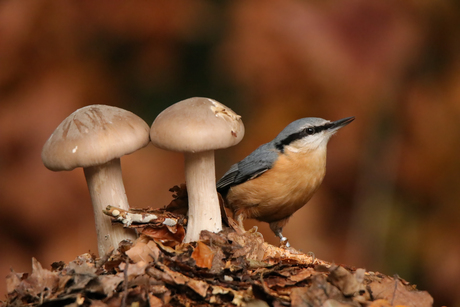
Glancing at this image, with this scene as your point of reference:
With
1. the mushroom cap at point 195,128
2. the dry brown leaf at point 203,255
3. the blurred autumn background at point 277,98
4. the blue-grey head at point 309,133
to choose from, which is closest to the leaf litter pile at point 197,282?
the dry brown leaf at point 203,255

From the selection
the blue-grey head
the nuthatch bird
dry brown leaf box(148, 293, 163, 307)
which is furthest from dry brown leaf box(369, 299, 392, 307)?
the blue-grey head

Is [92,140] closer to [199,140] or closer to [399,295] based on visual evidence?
[199,140]

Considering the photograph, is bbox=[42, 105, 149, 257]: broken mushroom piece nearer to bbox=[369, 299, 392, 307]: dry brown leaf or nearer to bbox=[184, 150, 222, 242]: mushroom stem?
bbox=[184, 150, 222, 242]: mushroom stem

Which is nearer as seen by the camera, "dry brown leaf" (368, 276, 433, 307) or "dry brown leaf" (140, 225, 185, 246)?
"dry brown leaf" (368, 276, 433, 307)

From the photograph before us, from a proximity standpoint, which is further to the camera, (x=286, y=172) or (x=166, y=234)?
(x=286, y=172)

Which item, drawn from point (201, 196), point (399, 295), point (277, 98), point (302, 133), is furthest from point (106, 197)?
point (277, 98)

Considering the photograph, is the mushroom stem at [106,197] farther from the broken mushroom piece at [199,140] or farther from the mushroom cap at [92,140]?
the broken mushroom piece at [199,140]
